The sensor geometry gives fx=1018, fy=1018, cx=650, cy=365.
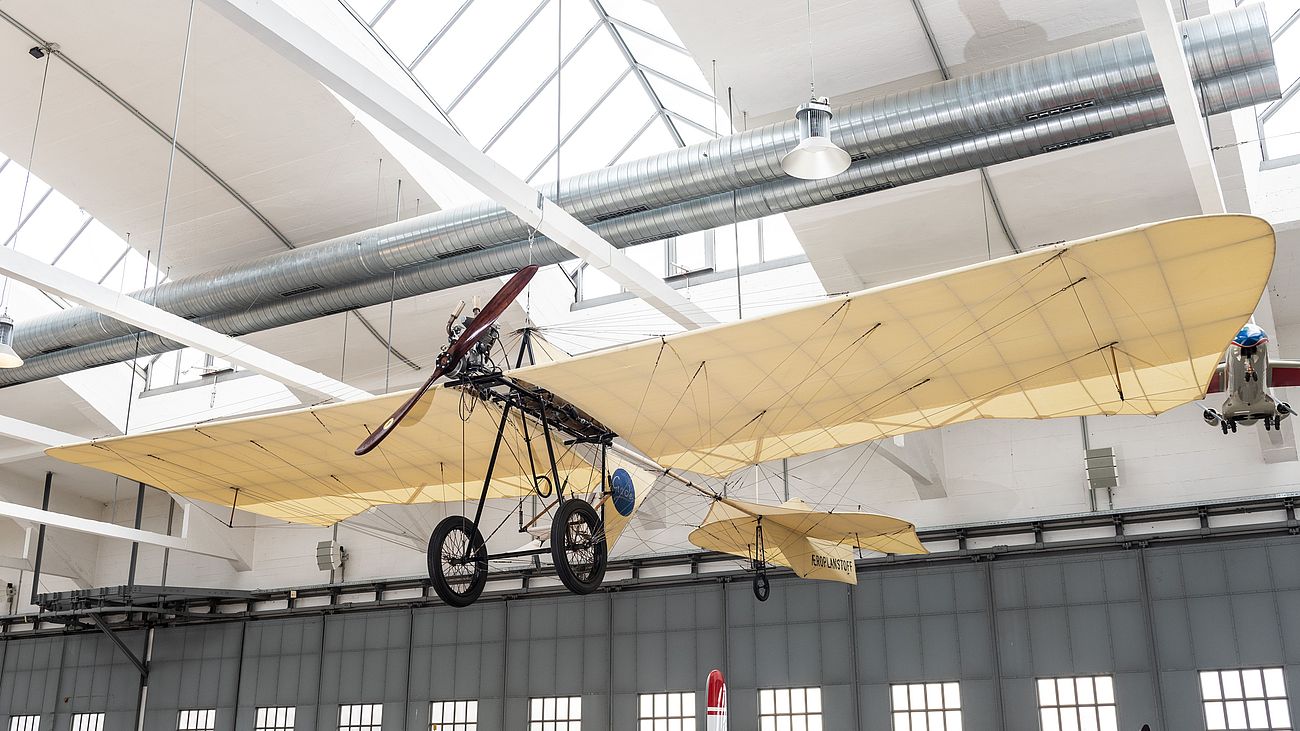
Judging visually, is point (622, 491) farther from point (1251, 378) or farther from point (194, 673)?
point (194, 673)

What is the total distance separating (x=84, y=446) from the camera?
1216 cm

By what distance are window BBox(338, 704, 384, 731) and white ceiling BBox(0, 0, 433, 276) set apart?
10.1 metres

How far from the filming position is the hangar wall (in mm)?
14586

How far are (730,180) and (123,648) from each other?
Result: 805 inches

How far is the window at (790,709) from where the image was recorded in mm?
16922

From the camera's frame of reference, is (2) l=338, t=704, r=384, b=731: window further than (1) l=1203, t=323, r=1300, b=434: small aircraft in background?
Yes

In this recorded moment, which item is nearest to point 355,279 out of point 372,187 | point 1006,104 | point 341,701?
point 372,187

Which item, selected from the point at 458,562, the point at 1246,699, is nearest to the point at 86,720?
the point at 458,562

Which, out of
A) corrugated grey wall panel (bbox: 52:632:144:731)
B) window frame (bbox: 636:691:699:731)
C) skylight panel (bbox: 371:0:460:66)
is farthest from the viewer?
corrugated grey wall panel (bbox: 52:632:144:731)

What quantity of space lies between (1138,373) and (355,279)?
9.61 m

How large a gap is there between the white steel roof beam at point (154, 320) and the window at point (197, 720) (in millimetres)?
11930

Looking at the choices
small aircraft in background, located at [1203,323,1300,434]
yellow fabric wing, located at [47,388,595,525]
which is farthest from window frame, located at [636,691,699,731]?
small aircraft in background, located at [1203,323,1300,434]

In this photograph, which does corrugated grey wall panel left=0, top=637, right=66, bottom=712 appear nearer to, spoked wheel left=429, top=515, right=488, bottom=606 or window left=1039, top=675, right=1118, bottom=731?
spoked wheel left=429, top=515, right=488, bottom=606

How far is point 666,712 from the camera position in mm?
18156
